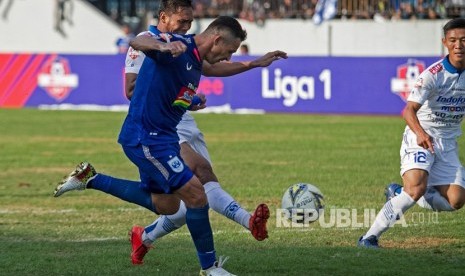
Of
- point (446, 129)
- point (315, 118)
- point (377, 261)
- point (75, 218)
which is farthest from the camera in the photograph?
point (315, 118)

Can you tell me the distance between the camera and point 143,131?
8367 mm

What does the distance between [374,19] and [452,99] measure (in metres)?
26.3

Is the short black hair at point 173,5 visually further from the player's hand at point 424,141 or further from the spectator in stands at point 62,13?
the spectator in stands at point 62,13

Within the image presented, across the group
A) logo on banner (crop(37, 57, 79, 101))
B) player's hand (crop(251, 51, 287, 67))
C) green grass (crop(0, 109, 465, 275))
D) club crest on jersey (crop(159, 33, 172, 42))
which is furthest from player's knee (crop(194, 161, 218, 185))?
A: logo on banner (crop(37, 57, 79, 101))

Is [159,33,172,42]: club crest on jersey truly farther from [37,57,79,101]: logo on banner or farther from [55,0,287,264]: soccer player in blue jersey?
[37,57,79,101]: logo on banner

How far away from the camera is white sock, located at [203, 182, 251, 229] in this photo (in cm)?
906

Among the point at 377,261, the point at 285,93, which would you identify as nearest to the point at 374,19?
the point at 285,93

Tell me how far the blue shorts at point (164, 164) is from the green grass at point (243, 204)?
780mm

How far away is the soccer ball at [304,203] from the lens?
10500 millimetres

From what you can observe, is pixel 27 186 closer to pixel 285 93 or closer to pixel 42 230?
pixel 42 230

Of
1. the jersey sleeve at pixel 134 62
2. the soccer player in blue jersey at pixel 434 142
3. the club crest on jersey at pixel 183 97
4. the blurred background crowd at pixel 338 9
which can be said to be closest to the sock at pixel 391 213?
the soccer player in blue jersey at pixel 434 142

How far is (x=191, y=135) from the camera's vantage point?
397 inches

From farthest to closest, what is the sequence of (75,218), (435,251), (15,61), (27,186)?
(15,61) < (27,186) < (75,218) < (435,251)

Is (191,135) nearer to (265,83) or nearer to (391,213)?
(391,213)
